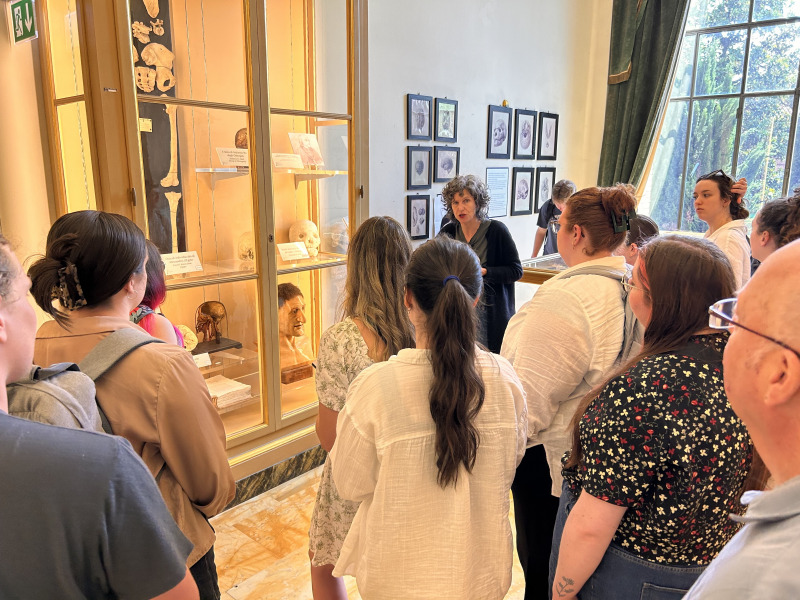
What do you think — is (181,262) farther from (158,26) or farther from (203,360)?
(158,26)

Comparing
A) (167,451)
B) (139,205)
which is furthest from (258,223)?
(167,451)

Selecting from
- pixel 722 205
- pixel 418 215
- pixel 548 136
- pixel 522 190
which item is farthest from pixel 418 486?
pixel 548 136

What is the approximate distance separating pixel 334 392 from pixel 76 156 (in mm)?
1759

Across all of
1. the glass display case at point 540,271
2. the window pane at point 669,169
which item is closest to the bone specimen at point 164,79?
the glass display case at point 540,271

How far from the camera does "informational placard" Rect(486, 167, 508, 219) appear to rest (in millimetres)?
5125

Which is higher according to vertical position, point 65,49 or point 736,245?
point 65,49

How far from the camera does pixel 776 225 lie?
2436 millimetres

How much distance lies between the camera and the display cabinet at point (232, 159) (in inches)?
90.9

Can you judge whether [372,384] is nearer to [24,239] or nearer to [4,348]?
[4,348]

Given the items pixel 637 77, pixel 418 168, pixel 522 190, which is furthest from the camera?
pixel 637 77

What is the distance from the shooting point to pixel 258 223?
2.83 m

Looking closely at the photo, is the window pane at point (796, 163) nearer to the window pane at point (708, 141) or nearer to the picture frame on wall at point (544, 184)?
the window pane at point (708, 141)

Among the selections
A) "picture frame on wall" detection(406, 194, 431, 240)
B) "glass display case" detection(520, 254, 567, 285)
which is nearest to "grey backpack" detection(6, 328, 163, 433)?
"glass display case" detection(520, 254, 567, 285)

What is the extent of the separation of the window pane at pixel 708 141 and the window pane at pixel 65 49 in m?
6.18
